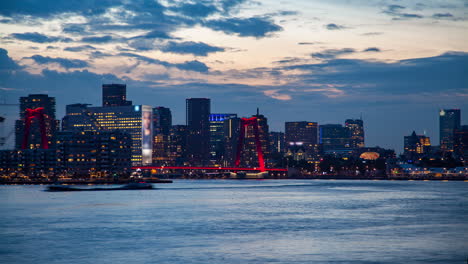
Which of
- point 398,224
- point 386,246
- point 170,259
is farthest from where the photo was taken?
point 398,224

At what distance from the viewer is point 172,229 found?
54562 mm

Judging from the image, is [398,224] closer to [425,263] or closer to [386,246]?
[386,246]

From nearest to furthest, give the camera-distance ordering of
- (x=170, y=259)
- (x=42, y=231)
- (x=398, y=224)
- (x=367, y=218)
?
1. (x=170, y=259)
2. (x=42, y=231)
3. (x=398, y=224)
4. (x=367, y=218)

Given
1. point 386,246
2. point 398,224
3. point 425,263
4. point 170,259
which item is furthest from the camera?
point 398,224

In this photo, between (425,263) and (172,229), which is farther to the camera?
(172,229)

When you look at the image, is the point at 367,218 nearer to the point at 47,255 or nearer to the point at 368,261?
the point at 368,261

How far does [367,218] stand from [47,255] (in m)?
34.3

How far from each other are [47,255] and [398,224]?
1226 inches

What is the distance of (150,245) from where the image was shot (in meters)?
44.2

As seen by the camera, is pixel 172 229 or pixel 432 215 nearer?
pixel 172 229

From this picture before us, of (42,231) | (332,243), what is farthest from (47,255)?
(332,243)

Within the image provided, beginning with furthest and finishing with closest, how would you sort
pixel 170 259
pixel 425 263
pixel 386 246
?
pixel 386 246
pixel 170 259
pixel 425 263

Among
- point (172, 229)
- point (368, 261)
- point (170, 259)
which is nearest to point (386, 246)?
point (368, 261)

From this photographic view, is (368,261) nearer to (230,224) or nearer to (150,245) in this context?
(150,245)
